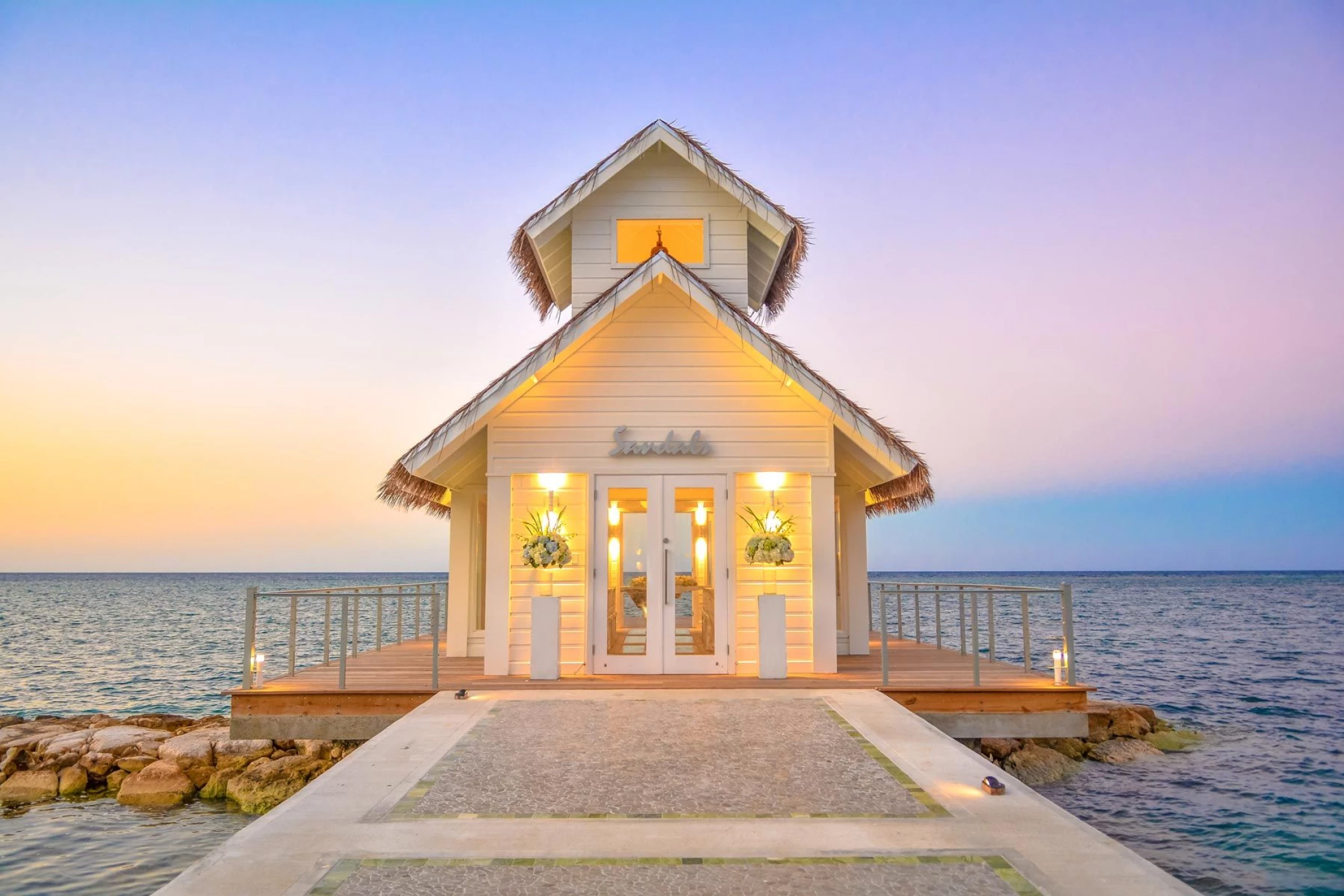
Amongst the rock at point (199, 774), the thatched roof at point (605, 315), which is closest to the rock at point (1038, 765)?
the thatched roof at point (605, 315)

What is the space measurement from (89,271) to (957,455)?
103ft

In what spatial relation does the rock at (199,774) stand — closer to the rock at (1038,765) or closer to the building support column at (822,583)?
the building support column at (822,583)

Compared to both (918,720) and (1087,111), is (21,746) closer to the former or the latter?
(918,720)

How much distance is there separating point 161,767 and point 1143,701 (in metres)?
19.8

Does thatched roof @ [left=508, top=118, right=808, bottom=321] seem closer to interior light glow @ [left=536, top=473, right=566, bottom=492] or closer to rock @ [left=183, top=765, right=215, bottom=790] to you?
interior light glow @ [left=536, top=473, right=566, bottom=492]

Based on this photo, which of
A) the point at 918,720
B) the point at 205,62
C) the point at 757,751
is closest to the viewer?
the point at 757,751

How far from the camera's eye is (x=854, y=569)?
44.1 feet

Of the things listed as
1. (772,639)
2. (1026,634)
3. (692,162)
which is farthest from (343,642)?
(1026,634)

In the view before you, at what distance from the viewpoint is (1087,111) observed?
19641 millimetres

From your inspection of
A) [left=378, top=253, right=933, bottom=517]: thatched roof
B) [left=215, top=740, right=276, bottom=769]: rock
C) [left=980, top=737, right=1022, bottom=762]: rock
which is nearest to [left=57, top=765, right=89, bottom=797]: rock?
[left=215, top=740, right=276, bottom=769]: rock

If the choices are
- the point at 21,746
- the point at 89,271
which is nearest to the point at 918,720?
the point at 21,746

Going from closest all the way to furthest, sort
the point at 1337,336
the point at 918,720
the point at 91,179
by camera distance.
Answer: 1. the point at 918,720
2. the point at 91,179
3. the point at 1337,336

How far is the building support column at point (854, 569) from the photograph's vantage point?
43.9ft

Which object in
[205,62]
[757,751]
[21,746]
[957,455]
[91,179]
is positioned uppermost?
[205,62]
